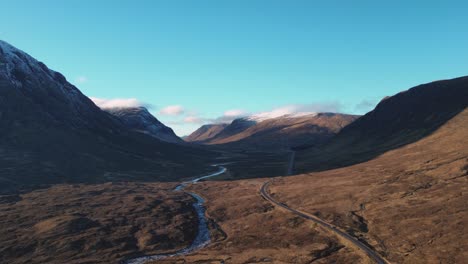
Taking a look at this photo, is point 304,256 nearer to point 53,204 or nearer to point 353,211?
point 353,211

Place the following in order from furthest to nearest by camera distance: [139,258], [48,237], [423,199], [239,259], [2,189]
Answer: [2,189], [423,199], [48,237], [139,258], [239,259]

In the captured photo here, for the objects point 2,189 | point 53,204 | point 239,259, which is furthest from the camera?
point 2,189

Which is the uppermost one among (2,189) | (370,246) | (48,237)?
(2,189)

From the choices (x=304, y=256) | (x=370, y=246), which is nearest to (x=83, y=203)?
→ (x=304, y=256)

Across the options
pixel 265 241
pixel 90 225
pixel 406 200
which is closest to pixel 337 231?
pixel 265 241

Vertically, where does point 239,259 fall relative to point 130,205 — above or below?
below

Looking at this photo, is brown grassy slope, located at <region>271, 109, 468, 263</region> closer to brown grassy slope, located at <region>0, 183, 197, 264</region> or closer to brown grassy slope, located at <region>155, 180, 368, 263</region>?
brown grassy slope, located at <region>155, 180, 368, 263</region>

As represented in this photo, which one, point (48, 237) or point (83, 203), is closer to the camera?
point (48, 237)
